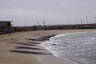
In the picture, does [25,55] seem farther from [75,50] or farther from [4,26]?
[4,26]

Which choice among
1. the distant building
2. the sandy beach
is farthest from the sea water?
the distant building

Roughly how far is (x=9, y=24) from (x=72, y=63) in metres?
46.1

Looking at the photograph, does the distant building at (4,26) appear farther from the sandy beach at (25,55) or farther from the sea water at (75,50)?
the sandy beach at (25,55)

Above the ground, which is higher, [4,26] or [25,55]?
[4,26]

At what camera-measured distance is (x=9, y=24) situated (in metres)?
58.5

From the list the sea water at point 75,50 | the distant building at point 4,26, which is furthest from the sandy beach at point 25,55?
the distant building at point 4,26

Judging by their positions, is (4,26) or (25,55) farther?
(4,26)

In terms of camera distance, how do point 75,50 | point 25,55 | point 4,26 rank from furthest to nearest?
point 4,26 → point 75,50 → point 25,55

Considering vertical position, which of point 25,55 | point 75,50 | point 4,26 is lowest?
point 75,50

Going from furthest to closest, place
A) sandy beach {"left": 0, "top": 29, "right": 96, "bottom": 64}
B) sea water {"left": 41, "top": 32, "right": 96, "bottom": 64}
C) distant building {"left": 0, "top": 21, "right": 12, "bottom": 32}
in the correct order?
1. distant building {"left": 0, "top": 21, "right": 12, "bottom": 32}
2. sea water {"left": 41, "top": 32, "right": 96, "bottom": 64}
3. sandy beach {"left": 0, "top": 29, "right": 96, "bottom": 64}

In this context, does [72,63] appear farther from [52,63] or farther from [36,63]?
[36,63]

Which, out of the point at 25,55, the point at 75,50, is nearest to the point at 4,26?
the point at 75,50

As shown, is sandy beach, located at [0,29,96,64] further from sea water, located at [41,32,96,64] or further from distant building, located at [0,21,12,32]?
distant building, located at [0,21,12,32]

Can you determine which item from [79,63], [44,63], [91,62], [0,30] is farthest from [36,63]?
[0,30]
